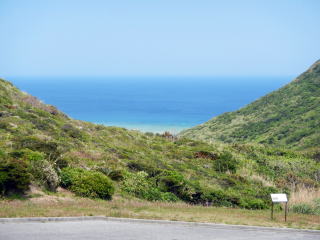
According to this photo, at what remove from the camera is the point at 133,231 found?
1401cm

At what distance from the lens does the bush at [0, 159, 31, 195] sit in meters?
17.3

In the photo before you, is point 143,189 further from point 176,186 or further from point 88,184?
point 88,184

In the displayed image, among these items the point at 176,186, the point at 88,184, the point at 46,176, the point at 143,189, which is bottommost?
the point at 143,189

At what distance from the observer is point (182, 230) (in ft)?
47.7

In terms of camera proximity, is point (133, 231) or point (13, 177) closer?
point (133, 231)

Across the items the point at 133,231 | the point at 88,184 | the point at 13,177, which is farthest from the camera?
the point at 88,184

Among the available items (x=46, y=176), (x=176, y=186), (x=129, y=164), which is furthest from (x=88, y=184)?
(x=129, y=164)

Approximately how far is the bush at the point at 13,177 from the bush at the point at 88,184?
8.40ft

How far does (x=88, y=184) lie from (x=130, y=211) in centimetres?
376

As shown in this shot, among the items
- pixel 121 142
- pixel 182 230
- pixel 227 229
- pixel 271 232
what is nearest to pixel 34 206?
pixel 182 230

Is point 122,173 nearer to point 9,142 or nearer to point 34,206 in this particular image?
point 9,142

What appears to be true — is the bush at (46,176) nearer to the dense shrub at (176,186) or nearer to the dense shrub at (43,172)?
the dense shrub at (43,172)

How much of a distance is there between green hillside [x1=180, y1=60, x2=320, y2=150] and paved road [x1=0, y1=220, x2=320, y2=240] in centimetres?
4462

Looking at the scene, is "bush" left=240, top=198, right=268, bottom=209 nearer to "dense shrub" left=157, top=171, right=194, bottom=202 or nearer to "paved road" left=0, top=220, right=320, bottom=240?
"dense shrub" left=157, top=171, right=194, bottom=202
